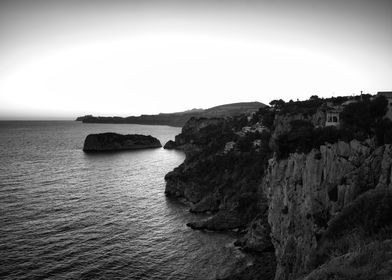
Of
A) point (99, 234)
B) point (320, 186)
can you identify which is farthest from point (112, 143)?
point (320, 186)

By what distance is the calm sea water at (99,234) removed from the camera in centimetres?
4466

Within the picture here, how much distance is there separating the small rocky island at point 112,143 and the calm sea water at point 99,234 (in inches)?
2941

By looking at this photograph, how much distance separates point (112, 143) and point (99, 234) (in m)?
129

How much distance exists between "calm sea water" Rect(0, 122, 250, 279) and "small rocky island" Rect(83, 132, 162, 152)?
74.7 metres

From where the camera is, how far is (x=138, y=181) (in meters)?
101

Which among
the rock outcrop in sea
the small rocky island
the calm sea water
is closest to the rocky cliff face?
the rock outcrop in sea

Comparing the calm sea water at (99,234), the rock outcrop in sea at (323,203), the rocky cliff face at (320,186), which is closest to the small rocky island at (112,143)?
the calm sea water at (99,234)

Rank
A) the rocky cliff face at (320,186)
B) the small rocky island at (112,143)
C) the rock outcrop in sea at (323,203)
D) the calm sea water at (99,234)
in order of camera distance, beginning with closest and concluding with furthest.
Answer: the rock outcrop in sea at (323,203), the rocky cliff face at (320,186), the calm sea water at (99,234), the small rocky island at (112,143)

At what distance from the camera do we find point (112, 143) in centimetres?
18112

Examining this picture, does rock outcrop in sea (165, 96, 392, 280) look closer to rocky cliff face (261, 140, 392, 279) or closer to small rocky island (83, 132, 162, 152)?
rocky cliff face (261, 140, 392, 279)

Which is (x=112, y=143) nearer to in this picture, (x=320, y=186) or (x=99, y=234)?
(x=99, y=234)

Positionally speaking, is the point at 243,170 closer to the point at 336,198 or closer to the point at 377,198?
the point at 336,198

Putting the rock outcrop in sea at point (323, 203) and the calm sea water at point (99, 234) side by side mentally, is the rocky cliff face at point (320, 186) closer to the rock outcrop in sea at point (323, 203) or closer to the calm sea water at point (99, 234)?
the rock outcrop in sea at point (323, 203)

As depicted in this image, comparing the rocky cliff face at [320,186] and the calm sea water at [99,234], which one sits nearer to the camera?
the rocky cliff face at [320,186]
